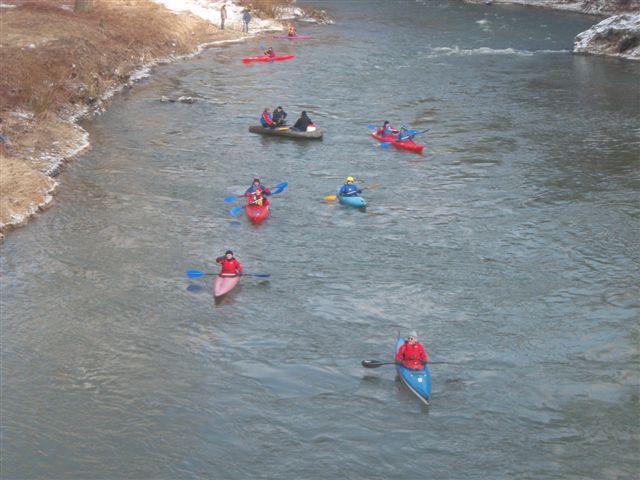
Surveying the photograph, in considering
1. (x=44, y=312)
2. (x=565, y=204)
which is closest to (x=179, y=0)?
(x=565, y=204)

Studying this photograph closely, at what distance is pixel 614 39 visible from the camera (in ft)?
169

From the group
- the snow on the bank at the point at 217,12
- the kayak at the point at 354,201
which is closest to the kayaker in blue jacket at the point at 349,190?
the kayak at the point at 354,201

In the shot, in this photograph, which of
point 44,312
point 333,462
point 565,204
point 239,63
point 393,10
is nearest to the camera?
point 333,462

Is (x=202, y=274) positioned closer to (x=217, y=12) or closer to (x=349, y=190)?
(x=349, y=190)

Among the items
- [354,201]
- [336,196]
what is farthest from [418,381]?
[336,196]

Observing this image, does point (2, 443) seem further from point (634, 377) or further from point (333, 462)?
point (634, 377)

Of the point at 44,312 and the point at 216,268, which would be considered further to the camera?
the point at 216,268

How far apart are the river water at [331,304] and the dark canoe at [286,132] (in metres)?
0.37

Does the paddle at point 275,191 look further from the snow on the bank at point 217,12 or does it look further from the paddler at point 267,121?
the snow on the bank at point 217,12

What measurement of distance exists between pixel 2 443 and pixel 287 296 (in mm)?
7616

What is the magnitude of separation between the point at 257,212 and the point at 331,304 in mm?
5907

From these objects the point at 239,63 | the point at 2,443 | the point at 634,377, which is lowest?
the point at 2,443

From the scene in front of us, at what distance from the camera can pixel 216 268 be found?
22.0m

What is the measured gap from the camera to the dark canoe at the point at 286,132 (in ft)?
109
